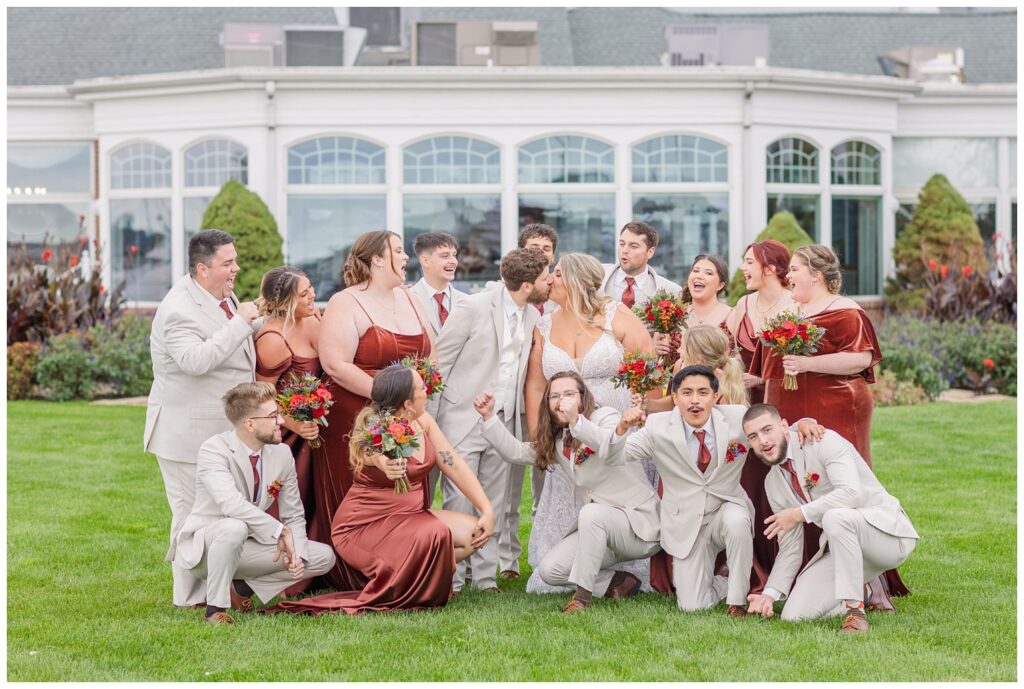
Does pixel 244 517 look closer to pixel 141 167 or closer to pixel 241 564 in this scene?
pixel 241 564

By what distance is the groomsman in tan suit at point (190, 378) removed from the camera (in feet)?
20.5

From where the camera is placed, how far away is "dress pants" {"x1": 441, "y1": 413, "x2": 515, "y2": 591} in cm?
678

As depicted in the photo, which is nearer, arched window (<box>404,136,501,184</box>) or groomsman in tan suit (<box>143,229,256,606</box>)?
groomsman in tan suit (<box>143,229,256,606</box>)

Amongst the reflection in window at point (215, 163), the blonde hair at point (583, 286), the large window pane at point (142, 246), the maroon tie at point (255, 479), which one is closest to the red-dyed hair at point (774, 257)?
the blonde hair at point (583, 286)

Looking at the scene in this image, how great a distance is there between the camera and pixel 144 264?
18.7 m

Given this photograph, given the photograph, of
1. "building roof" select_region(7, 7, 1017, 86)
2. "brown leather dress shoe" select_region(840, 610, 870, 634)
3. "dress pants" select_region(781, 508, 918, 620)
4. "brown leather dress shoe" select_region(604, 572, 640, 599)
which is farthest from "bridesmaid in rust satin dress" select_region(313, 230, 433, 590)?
"building roof" select_region(7, 7, 1017, 86)

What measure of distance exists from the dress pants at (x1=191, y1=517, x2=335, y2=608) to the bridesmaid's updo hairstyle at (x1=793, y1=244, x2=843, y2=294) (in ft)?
9.71

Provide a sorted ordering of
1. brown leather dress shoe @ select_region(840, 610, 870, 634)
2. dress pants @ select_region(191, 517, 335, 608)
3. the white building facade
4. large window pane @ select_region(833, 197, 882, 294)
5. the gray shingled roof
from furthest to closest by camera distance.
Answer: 1. the gray shingled roof
2. large window pane @ select_region(833, 197, 882, 294)
3. the white building facade
4. dress pants @ select_region(191, 517, 335, 608)
5. brown leather dress shoe @ select_region(840, 610, 870, 634)

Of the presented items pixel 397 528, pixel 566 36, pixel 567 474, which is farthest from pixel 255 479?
pixel 566 36

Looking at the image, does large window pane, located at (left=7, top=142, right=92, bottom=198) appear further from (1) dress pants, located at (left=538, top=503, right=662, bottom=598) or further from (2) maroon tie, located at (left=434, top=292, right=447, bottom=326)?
(1) dress pants, located at (left=538, top=503, right=662, bottom=598)

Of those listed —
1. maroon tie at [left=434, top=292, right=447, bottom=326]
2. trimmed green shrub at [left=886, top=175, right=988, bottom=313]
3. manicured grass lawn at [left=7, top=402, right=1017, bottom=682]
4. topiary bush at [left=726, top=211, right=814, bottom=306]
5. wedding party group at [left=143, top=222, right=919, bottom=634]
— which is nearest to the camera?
manicured grass lawn at [left=7, top=402, right=1017, bottom=682]

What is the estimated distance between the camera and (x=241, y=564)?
6.03 m

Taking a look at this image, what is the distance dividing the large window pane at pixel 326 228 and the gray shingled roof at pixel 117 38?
6023 mm

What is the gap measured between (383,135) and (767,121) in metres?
5.73
